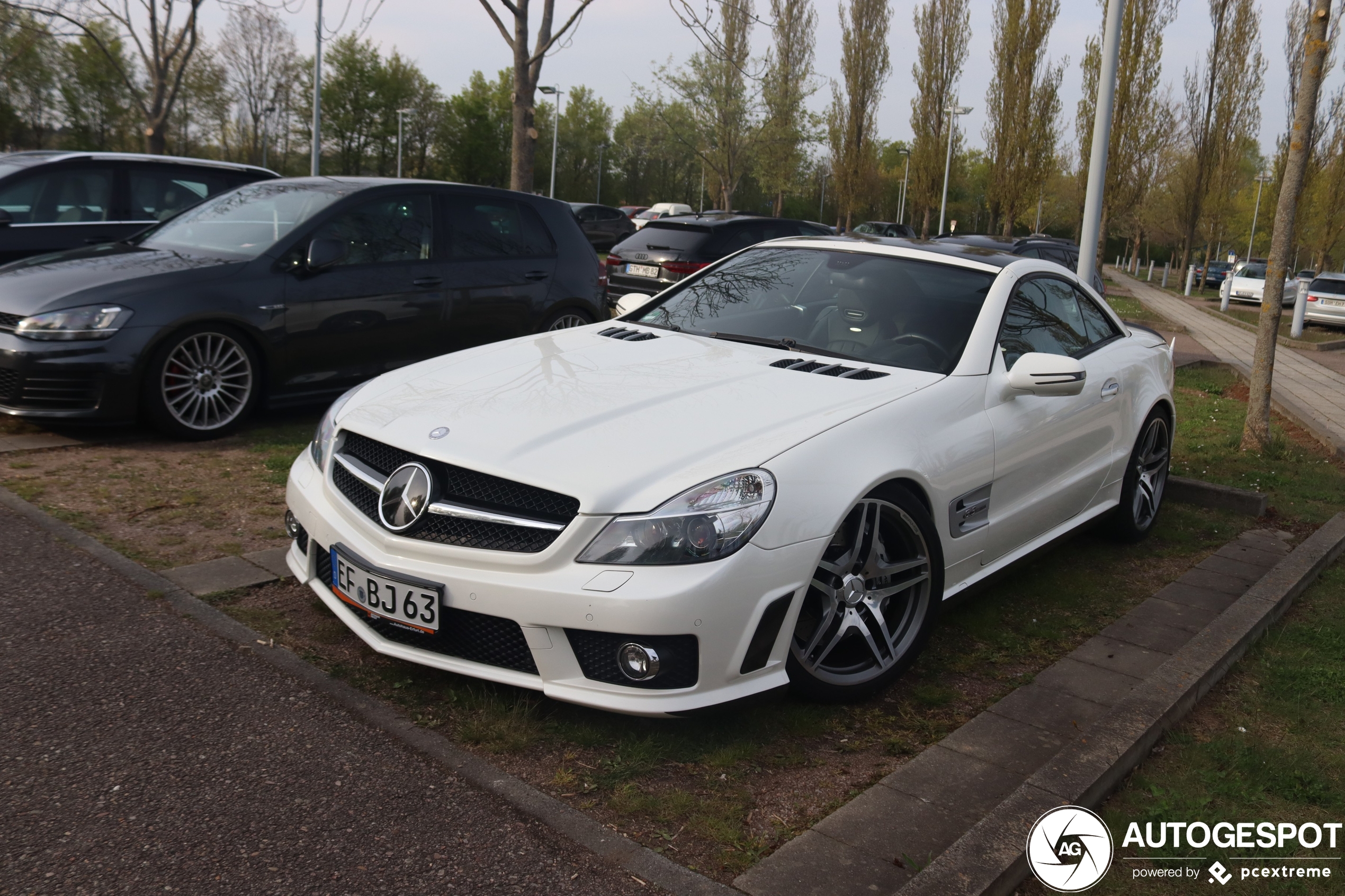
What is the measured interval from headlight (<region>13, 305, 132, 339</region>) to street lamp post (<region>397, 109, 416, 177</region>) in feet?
171

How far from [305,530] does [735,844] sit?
1.84 metres

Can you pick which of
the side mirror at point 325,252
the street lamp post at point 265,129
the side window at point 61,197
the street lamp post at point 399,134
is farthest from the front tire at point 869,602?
the street lamp post at point 399,134

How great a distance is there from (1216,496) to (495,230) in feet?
16.9

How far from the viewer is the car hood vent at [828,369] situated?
3.86 meters

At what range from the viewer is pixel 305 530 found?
3615mm

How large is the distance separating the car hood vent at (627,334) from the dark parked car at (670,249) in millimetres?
8084

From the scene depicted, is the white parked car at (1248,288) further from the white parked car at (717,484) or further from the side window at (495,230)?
the white parked car at (717,484)

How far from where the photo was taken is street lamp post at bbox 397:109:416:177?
56.0 metres

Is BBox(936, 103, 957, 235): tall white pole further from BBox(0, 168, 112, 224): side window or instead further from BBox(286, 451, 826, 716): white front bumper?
BBox(286, 451, 826, 716): white front bumper

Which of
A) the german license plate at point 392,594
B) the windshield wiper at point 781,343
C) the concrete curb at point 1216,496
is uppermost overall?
the windshield wiper at point 781,343

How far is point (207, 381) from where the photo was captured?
634 cm

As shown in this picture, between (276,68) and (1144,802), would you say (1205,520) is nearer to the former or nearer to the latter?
(1144,802)

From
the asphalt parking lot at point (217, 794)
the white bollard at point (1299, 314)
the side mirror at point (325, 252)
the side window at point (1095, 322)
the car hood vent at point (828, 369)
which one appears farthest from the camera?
the white bollard at point (1299, 314)

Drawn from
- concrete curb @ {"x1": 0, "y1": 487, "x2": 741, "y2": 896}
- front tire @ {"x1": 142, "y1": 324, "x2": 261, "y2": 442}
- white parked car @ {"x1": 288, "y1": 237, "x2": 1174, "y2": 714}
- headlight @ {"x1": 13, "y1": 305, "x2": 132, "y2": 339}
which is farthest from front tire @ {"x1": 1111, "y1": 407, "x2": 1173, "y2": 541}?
headlight @ {"x1": 13, "y1": 305, "x2": 132, "y2": 339}
